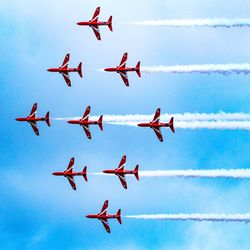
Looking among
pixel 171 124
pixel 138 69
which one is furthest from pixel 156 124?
pixel 138 69

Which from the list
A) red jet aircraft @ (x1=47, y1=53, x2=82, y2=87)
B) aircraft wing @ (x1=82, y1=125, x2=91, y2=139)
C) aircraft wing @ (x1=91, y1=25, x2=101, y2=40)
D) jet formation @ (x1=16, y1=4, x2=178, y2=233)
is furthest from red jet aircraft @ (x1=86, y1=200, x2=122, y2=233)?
aircraft wing @ (x1=91, y1=25, x2=101, y2=40)

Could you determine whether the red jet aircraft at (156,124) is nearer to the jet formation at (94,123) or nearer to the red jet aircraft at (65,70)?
the jet formation at (94,123)

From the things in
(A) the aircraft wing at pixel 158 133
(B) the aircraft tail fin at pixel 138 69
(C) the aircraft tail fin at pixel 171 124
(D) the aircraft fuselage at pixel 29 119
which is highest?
(B) the aircraft tail fin at pixel 138 69

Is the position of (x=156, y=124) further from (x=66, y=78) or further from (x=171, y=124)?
(x=66, y=78)

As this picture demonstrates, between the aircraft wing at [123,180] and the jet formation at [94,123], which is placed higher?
the jet formation at [94,123]

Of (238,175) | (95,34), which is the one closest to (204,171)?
(238,175)

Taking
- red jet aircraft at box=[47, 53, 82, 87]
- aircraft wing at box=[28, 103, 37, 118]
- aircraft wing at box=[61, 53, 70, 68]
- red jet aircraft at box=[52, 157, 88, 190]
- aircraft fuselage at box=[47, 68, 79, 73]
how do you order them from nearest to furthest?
aircraft fuselage at box=[47, 68, 79, 73]
red jet aircraft at box=[47, 53, 82, 87]
aircraft wing at box=[61, 53, 70, 68]
red jet aircraft at box=[52, 157, 88, 190]
aircraft wing at box=[28, 103, 37, 118]

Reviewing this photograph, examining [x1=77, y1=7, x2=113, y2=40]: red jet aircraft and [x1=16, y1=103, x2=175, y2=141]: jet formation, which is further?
[x1=77, y1=7, x2=113, y2=40]: red jet aircraft

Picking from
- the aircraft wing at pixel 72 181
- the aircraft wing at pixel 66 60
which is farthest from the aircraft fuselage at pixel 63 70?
the aircraft wing at pixel 72 181

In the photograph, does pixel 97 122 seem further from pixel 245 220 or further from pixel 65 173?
pixel 245 220

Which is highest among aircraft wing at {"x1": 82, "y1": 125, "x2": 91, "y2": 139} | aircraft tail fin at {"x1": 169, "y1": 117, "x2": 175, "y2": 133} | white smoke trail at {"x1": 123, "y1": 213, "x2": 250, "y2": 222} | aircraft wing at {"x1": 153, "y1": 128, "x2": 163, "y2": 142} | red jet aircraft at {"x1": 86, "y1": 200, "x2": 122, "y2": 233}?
aircraft wing at {"x1": 82, "y1": 125, "x2": 91, "y2": 139}

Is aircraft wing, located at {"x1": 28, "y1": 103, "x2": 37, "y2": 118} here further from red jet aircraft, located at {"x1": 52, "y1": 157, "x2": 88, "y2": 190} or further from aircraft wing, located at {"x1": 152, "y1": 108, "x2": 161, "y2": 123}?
aircraft wing, located at {"x1": 152, "y1": 108, "x2": 161, "y2": 123}

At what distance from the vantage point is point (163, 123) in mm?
122250

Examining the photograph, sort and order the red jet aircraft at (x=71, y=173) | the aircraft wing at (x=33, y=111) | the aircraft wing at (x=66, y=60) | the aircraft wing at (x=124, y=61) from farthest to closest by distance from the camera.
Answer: the aircraft wing at (x=33, y=111) → the red jet aircraft at (x=71, y=173) → the aircraft wing at (x=66, y=60) → the aircraft wing at (x=124, y=61)
